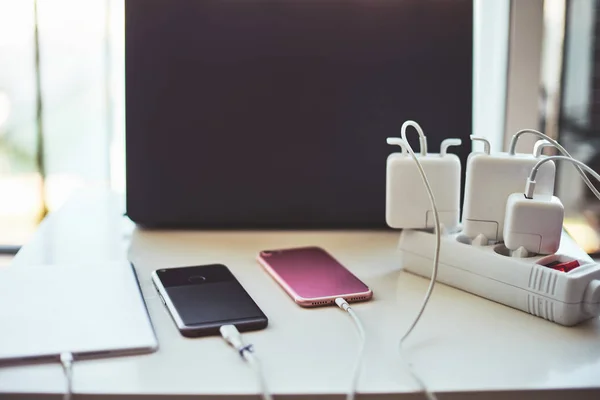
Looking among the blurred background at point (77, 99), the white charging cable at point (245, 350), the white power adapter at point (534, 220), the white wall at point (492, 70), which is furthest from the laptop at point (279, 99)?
the blurred background at point (77, 99)

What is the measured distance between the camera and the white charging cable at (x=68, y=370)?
522 millimetres

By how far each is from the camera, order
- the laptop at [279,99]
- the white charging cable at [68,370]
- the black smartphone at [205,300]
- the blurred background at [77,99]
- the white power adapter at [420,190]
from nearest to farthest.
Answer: the white charging cable at [68,370] → the black smartphone at [205,300] → the white power adapter at [420,190] → the laptop at [279,99] → the blurred background at [77,99]

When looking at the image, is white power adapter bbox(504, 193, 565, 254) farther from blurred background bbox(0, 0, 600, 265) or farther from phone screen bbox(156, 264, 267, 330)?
blurred background bbox(0, 0, 600, 265)

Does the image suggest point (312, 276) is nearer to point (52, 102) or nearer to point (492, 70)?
point (492, 70)

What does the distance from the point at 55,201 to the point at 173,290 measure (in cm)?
223

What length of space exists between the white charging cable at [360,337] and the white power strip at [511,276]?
138 mm

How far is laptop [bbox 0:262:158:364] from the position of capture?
1.91 feet

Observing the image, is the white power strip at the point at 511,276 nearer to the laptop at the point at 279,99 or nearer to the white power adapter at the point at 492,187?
the white power adapter at the point at 492,187

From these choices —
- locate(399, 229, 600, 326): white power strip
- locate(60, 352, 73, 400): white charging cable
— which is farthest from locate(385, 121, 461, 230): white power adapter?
locate(60, 352, 73, 400): white charging cable

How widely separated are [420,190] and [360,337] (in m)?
0.23

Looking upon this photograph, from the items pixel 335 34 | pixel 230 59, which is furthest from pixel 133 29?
pixel 335 34

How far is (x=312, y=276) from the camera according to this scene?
782 mm

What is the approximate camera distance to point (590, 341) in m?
0.64

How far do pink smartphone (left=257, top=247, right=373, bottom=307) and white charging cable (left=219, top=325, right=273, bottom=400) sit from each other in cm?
11
